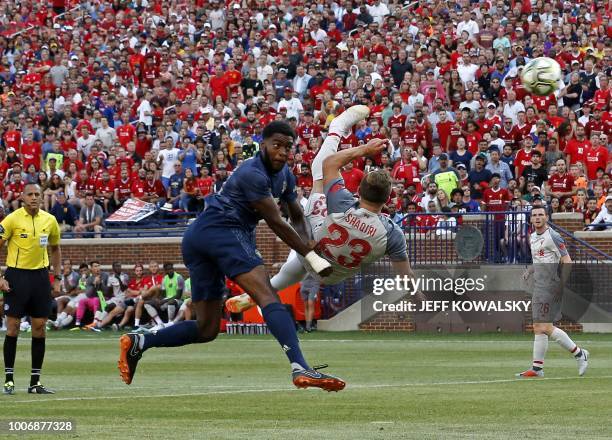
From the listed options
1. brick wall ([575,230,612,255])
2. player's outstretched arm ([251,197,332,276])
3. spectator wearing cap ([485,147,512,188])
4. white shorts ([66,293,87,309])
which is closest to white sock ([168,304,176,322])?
white shorts ([66,293,87,309])

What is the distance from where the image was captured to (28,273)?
14.7 m

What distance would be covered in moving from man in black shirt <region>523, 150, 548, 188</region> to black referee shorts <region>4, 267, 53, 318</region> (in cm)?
1389

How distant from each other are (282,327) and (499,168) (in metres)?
17.2

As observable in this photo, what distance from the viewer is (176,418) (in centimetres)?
1109

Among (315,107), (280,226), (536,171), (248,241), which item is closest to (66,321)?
(315,107)

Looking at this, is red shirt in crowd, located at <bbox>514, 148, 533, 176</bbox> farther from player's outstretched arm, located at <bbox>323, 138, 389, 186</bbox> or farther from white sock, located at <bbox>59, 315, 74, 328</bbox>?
player's outstretched arm, located at <bbox>323, 138, 389, 186</bbox>

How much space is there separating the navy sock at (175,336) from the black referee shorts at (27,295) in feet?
11.3

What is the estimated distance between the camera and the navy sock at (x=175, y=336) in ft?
36.9

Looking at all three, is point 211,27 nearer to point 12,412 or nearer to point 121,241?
point 121,241

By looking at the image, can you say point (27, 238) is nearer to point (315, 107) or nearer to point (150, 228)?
point (150, 228)

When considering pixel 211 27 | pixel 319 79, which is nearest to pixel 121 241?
pixel 319 79

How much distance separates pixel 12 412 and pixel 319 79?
846 inches

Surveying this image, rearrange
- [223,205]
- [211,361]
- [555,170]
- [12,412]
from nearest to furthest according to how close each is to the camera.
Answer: [223,205] → [12,412] → [211,361] → [555,170]

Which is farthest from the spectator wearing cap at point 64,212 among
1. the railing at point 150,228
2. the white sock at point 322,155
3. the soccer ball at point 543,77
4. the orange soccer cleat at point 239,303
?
the orange soccer cleat at point 239,303
